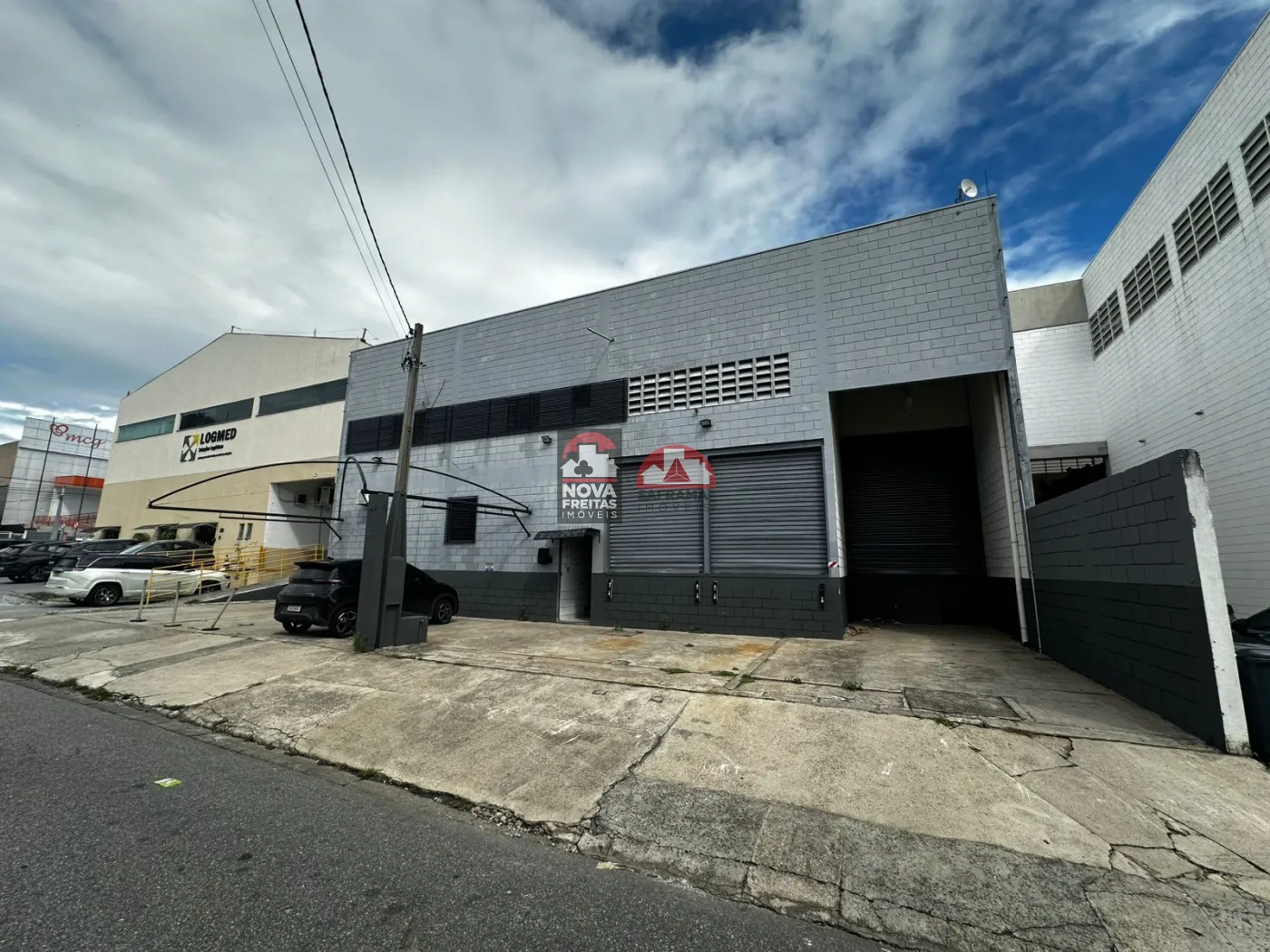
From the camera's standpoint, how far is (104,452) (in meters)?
58.3

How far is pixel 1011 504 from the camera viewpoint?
9734 mm

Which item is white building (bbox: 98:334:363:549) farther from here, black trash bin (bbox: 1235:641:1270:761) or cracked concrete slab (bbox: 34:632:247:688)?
black trash bin (bbox: 1235:641:1270:761)

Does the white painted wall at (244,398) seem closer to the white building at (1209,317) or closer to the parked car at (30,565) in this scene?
the parked car at (30,565)

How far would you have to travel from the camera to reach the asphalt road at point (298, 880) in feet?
7.62

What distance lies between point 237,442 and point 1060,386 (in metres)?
33.1

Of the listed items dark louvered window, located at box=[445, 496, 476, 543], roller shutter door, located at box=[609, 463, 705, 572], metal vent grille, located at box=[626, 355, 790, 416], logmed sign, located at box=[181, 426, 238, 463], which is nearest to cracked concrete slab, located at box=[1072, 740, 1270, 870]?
roller shutter door, located at box=[609, 463, 705, 572]

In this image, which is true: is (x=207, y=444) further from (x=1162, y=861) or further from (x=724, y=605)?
(x=1162, y=861)

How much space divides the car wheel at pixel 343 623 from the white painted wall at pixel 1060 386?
769 inches

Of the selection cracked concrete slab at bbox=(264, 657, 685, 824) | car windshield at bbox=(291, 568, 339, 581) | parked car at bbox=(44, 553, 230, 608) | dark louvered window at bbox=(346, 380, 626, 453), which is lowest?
cracked concrete slab at bbox=(264, 657, 685, 824)

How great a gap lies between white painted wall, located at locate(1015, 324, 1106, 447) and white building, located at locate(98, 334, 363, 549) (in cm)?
2453

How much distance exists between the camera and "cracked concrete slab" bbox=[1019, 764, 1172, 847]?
10.4ft

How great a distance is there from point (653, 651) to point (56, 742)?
267 inches

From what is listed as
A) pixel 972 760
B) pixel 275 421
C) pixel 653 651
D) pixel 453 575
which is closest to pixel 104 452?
pixel 275 421

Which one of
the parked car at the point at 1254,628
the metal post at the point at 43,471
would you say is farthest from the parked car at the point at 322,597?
the metal post at the point at 43,471
